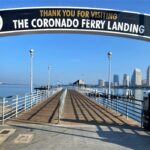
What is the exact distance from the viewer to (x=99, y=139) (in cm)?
1316

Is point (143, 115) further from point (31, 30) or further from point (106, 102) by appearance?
point (106, 102)

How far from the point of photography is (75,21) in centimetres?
1527

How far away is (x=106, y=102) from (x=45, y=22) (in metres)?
15.8

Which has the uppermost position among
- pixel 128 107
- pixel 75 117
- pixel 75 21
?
pixel 75 21

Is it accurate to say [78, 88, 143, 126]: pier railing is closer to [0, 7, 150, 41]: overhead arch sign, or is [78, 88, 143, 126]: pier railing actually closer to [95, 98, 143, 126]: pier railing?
[95, 98, 143, 126]: pier railing

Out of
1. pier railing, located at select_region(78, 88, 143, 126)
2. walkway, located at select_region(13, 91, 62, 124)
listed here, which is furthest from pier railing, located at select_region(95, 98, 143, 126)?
walkway, located at select_region(13, 91, 62, 124)

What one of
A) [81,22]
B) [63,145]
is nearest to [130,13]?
[81,22]

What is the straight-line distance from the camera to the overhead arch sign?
1498cm

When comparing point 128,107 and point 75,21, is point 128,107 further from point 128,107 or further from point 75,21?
point 75,21

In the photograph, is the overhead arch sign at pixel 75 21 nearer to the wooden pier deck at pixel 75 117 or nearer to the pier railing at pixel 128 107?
the pier railing at pixel 128 107

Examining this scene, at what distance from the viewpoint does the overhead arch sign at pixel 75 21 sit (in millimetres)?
14984

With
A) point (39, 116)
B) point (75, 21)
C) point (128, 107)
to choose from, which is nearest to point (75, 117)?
point (39, 116)

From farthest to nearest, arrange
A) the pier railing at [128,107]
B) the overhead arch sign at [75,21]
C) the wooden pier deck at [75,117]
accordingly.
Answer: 1. the pier railing at [128,107]
2. the wooden pier deck at [75,117]
3. the overhead arch sign at [75,21]

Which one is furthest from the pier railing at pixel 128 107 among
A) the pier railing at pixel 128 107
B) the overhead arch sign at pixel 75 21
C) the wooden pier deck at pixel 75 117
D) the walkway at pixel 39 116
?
the walkway at pixel 39 116
